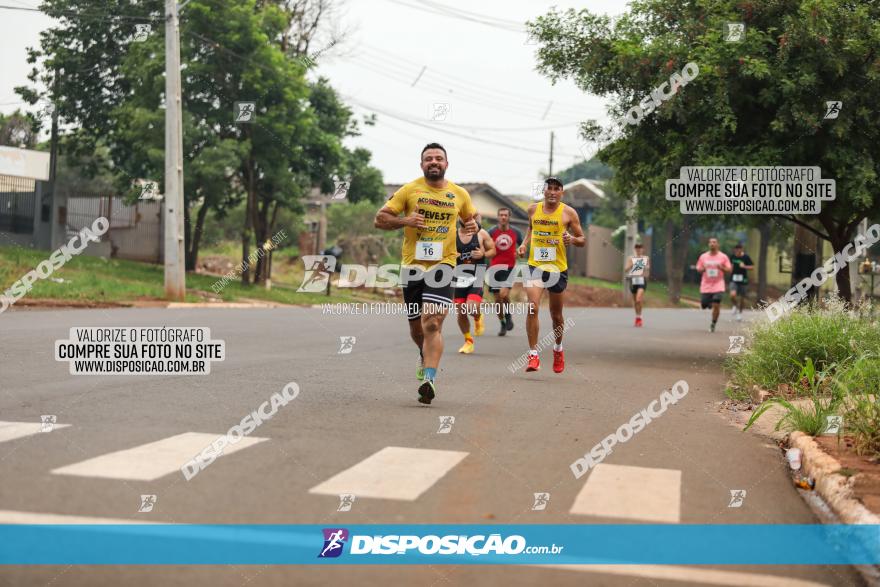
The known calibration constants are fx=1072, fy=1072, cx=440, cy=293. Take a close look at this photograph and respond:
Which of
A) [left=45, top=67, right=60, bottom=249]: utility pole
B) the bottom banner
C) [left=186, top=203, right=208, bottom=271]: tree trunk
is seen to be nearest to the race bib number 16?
the bottom banner

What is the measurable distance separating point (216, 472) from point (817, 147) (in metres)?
10.9

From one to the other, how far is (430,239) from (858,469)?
14.2ft

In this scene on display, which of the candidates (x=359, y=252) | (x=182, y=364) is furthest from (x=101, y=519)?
(x=359, y=252)

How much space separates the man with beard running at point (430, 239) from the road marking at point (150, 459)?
258cm

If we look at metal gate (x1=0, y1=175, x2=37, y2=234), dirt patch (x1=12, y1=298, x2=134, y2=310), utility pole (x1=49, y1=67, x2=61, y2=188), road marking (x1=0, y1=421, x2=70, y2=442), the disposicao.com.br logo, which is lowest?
dirt patch (x1=12, y1=298, x2=134, y2=310)

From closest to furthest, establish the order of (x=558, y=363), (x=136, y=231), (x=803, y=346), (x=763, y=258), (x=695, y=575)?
(x=695, y=575), (x=803, y=346), (x=558, y=363), (x=136, y=231), (x=763, y=258)

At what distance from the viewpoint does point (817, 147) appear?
1443cm

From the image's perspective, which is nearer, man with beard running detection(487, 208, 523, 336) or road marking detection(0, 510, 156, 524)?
road marking detection(0, 510, 156, 524)

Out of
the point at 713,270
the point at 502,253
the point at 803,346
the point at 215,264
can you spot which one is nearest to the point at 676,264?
the point at 215,264

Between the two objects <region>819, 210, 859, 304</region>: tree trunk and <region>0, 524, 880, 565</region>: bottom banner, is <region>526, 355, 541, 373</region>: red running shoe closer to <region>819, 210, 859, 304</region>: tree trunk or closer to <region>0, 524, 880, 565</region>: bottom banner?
<region>819, 210, 859, 304</region>: tree trunk

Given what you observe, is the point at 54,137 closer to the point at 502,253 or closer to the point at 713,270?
the point at 713,270

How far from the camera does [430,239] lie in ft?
31.0

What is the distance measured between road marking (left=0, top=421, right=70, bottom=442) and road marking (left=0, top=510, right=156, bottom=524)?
6.54 feet

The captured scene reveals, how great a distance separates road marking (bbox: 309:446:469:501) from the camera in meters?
5.70
